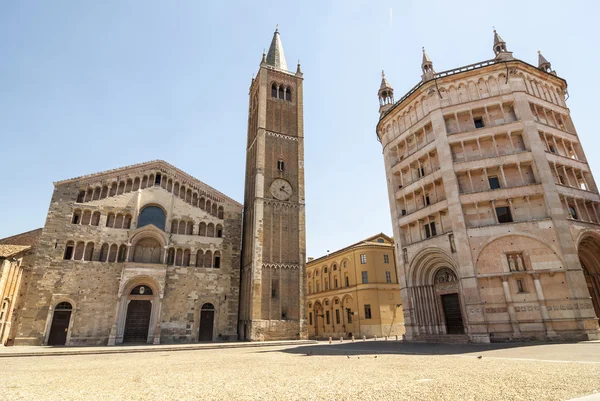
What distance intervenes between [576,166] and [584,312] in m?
11.3

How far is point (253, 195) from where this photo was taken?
3594 centimetres

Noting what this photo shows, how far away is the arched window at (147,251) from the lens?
101 feet

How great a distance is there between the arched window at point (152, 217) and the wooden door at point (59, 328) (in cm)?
945

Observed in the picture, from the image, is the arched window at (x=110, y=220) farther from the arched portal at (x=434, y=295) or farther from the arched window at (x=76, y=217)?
the arched portal at (x=434, y=295)

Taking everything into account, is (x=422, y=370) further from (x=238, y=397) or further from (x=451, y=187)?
(x=451, y=187)

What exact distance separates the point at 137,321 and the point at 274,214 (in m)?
16.1

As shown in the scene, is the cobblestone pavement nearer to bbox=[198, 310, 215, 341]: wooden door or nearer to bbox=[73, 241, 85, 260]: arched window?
bbox=[73, 241, 85, 260]: arched window

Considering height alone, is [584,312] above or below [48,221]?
below

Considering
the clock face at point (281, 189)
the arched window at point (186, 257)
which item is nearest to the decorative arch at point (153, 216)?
the arched window at point (186, 257)

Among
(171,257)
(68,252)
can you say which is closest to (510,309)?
(171,257)

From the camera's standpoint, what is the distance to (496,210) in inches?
907

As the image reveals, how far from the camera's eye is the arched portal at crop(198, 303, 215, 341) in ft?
101

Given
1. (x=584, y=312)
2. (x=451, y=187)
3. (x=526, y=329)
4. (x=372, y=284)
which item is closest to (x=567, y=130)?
(x=451, y=187)

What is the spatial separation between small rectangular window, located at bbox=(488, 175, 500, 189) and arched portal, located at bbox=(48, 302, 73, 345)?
34.9 meters
